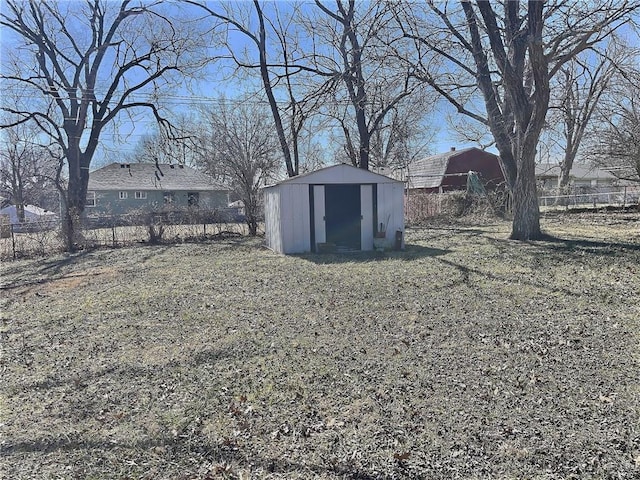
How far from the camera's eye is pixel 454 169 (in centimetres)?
2645

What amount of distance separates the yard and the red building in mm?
20073

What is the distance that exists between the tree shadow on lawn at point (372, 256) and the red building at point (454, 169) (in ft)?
55.4

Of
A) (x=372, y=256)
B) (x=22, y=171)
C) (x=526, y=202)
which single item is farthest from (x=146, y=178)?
(x=526, y=202)

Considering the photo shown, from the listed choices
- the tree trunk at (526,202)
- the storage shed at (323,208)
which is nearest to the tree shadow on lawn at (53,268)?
the storage shed at (323,208)

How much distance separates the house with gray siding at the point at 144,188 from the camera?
93.2 feet

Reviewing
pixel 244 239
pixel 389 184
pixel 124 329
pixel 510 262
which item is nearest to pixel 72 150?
pixel 244 239

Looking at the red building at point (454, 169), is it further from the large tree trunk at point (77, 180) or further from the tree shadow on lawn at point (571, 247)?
the large tree trunk at point (77, 180)

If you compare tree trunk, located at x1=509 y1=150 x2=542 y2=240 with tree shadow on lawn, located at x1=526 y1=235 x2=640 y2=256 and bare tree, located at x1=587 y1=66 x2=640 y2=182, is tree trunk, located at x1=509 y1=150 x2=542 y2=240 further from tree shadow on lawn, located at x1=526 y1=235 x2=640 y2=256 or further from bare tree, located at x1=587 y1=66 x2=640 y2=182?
bare tree, located at x1=587 y1=66 x2=640 y2=182

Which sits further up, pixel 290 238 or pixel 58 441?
pixel 290 238

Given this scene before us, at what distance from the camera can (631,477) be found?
195cm

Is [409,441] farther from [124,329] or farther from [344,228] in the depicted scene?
[344,228]

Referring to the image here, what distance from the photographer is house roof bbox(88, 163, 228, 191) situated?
1136 inches

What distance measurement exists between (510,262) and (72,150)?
17808 mm

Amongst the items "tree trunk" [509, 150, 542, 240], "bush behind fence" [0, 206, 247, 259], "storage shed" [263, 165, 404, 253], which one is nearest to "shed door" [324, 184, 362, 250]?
"storage shed" [263, 165, 404, 253]
